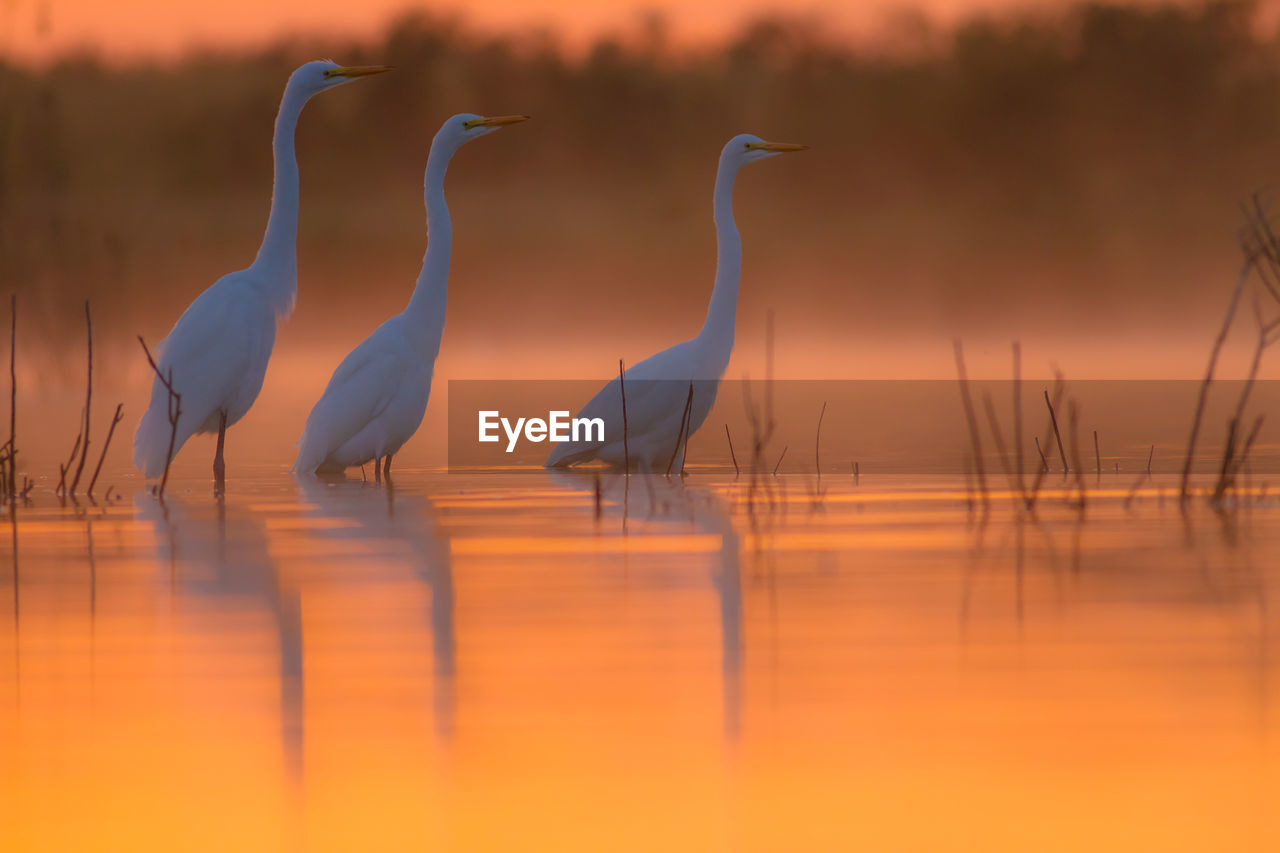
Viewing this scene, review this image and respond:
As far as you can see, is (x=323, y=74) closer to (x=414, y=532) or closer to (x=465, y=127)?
(x=465, y=127)

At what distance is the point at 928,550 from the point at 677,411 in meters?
3.84

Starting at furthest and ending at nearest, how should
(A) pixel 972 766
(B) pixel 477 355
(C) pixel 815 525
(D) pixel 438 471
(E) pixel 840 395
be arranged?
(B) pixel 477 355 → (E) pixel 840 395 → (D) pixel 438 471 → (C) pixel 815 525 → (A) pixel 972 766

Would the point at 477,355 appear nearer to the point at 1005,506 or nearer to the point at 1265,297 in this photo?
the point at 1265,297

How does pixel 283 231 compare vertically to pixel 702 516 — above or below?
above

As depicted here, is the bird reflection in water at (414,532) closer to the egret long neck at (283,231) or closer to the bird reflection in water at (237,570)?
the bird reflection in water at (237,570)

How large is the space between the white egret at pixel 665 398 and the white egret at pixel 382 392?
2.98 ft

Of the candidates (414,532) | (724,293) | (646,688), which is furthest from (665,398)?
(646,688)

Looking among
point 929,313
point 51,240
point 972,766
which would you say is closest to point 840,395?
point 51,240

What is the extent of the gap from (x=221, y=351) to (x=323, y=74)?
1.78m

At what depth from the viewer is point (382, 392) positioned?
9.80 meters

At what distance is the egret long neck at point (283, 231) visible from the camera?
9.71m

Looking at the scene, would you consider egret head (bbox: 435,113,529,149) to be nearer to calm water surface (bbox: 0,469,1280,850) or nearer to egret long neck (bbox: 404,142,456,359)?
egret long neck (bbox: 404,142,456,359)

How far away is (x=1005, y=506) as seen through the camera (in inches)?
307

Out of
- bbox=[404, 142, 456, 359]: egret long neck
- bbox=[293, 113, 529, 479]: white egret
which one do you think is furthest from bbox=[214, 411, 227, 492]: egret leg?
bbox=[404, 142, 456, 359]: egret long neck
